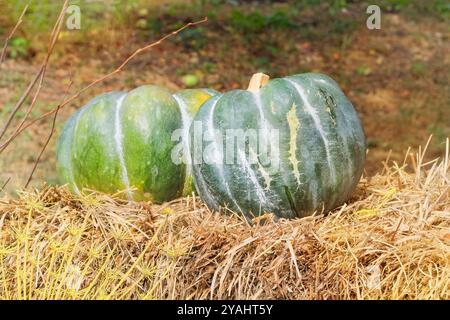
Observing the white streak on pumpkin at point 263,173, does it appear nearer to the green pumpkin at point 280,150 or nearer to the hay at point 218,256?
the green pumpkin at point 280,150

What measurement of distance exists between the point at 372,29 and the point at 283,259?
18.4 ft

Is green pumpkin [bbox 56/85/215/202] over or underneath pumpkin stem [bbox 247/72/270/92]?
underneath

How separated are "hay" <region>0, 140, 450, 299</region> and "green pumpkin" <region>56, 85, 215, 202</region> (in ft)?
1.34

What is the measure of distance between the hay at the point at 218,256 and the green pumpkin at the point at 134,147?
0.41 meters

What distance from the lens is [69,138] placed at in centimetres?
368

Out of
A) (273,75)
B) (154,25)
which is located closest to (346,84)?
(273,75)

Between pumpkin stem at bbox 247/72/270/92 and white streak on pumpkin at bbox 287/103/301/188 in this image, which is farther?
pumpkin stem at bbox 247/72/270/92

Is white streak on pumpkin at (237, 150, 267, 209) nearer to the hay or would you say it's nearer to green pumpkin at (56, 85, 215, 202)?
the hay

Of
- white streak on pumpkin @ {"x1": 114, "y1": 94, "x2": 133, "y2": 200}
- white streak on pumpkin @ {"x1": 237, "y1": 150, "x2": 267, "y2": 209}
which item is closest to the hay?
white streak on pumpkin @ {"x1": 237, "y1": 150, "x2": 267, "y2": 209}

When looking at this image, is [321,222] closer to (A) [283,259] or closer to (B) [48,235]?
(A) [283,259]

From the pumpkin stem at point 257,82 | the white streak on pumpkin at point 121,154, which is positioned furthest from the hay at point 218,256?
the pumpkin stem at point 257,82

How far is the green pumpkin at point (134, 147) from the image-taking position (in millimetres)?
3471

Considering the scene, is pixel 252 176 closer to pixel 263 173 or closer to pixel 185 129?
pixel 263 173

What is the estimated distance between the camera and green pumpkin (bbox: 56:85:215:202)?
3471mm
